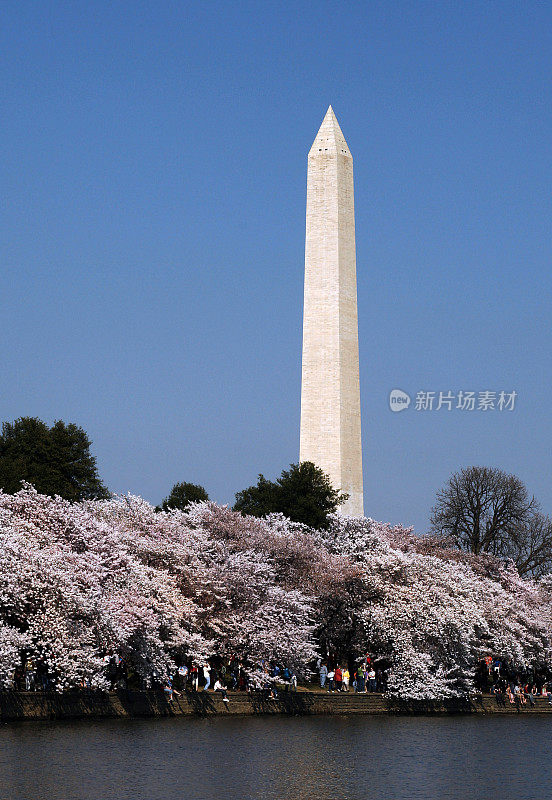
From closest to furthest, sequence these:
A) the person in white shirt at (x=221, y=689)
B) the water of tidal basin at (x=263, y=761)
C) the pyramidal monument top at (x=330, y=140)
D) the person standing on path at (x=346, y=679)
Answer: the water of tidal basin at (x=263, y=761) < the person in white shirt at (x=221, y=689) < the person standing on path at (x=346, y=679) < the pyramidal monument top at (x=330, y=140)

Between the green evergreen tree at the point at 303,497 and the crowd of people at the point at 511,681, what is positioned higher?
the green evergreen tree at the point at 303,497

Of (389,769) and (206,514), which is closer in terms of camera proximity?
(389,769)

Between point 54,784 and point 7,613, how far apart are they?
1423cm

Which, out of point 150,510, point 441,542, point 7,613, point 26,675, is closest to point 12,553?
point 7,613

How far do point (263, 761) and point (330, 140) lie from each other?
2077 inches

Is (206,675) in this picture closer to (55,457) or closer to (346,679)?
(346,679)

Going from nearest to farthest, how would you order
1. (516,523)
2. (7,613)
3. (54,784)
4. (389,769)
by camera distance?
1. (54,784)
2. (389,769)
3. (7,613)
4. (516,523)

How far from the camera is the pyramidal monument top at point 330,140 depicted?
7719 centimetres

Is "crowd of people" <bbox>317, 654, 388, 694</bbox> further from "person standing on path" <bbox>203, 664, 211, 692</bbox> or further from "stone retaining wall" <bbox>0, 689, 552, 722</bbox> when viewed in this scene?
"person standing on path" <bbox>203, 664, 211, 692</bbox>

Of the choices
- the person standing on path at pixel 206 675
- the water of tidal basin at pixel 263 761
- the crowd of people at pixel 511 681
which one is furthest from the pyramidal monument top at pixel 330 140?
the water of tidal basin at pixel 263 761

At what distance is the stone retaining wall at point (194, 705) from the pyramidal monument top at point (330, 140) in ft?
121

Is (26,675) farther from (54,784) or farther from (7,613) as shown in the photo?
(54,784)

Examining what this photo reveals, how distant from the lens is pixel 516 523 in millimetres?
82812

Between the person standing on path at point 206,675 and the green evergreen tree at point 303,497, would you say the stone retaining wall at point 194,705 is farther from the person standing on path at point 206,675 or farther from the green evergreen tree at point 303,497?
the green evergreen tree at point 303,497
